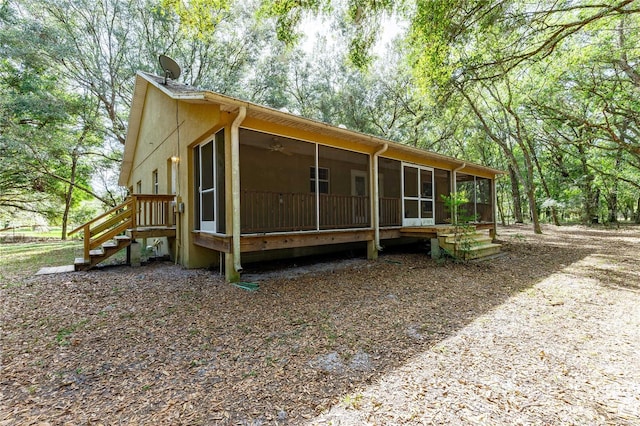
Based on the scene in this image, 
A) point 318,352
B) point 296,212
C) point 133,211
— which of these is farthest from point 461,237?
point 133,211

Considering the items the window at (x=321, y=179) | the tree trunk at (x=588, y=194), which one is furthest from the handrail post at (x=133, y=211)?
the tree trunk at (x=588, y=194)

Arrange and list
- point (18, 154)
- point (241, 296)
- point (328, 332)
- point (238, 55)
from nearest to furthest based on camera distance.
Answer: point (328, 332) → point (241, 296) → point (18, 154) → point (238, 55)

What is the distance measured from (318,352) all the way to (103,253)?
6.24m

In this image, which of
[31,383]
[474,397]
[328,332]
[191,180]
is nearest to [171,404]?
[31,383]

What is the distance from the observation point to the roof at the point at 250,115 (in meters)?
4.83

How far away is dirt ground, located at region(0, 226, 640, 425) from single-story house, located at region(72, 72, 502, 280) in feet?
4.22

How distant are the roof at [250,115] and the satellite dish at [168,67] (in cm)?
24

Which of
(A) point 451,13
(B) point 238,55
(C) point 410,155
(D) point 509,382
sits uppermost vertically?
(B) point 238,55

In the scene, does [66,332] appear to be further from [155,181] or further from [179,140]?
[155,181]

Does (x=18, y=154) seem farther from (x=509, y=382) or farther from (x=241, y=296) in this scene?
(x=509, y=382)

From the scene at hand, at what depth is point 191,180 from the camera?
700cm

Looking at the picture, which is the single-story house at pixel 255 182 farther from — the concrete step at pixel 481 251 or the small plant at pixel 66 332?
the small plant at pixel 66 332

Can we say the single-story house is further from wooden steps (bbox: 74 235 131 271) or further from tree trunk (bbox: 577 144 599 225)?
tree trunk (bbox: 577 144 599 225)

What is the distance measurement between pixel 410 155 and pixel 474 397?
7.58 m
